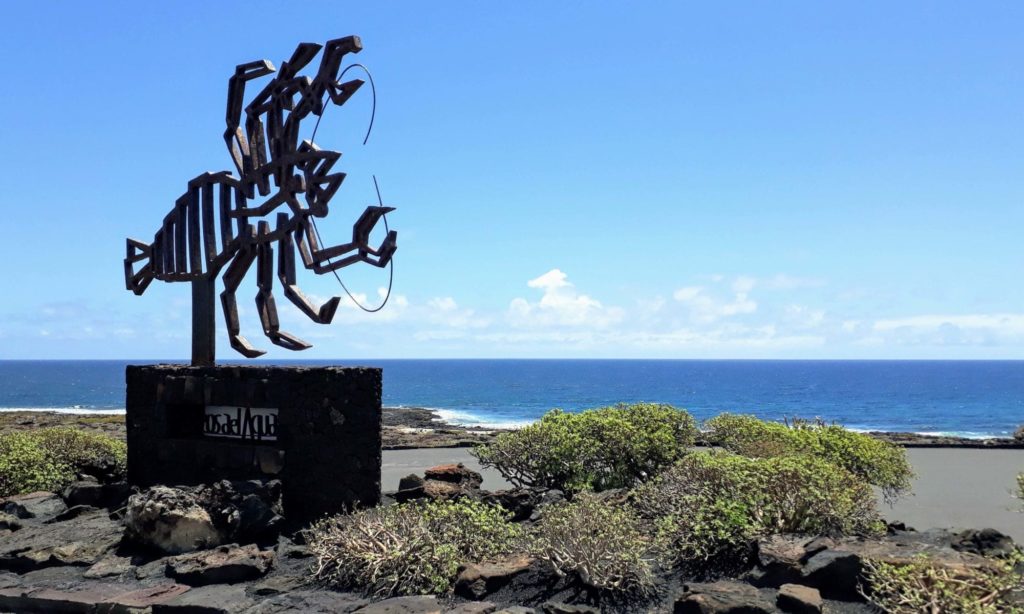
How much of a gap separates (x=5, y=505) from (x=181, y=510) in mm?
3471

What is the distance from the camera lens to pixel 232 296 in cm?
1098

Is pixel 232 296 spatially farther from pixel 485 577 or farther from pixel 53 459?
pixel 485 577

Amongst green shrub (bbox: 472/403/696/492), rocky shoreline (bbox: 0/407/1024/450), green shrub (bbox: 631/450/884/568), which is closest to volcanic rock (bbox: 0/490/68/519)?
green shrub (bbox: 472/403/696/492)

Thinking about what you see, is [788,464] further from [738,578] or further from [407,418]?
[407,418]

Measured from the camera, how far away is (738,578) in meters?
6.81

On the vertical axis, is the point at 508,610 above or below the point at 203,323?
below

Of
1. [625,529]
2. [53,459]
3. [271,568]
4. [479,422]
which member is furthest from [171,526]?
[479,422]

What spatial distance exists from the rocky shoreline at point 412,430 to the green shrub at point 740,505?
1497 cm

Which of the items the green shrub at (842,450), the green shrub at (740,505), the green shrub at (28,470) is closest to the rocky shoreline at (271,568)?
the green shrub at (740,505)

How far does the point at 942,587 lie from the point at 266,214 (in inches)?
327

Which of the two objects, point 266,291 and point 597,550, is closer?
point 597,550

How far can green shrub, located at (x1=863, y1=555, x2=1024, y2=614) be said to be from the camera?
18.9 ft

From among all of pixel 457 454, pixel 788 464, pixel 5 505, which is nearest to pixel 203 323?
pixel 5 505

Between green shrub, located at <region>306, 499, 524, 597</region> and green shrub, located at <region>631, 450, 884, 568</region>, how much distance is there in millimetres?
1529
